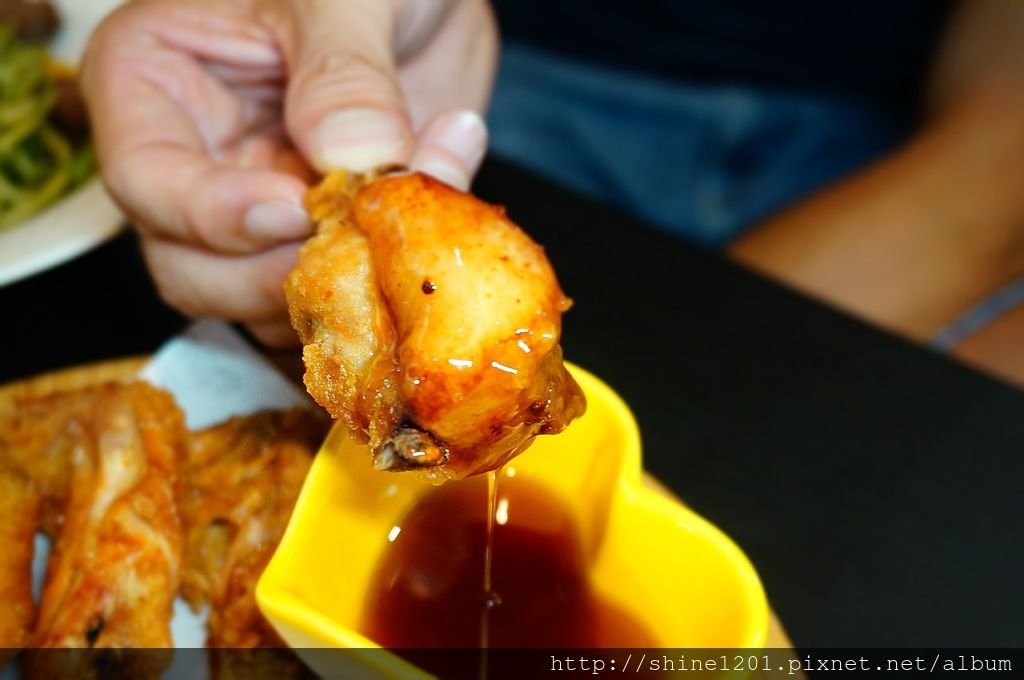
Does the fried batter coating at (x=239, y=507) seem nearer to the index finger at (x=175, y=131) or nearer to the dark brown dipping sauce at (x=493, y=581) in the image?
the dark brown dipping sauce at (x=493, y=581)

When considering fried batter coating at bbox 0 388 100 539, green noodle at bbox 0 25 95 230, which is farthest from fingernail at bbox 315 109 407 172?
green noodle at bbox 0 25 95 230

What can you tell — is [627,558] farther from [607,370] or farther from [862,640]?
[607,370]

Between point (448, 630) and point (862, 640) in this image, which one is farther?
point (862, 640)

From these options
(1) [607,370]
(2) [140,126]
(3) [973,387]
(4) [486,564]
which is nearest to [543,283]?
(4) [486,564]

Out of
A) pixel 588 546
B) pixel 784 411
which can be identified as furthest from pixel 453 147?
pixel 784 411

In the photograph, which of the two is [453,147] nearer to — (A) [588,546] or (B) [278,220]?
(B) [278,220]

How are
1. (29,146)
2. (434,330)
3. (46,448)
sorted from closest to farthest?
(434,330)
(46,448)
(29,146)
